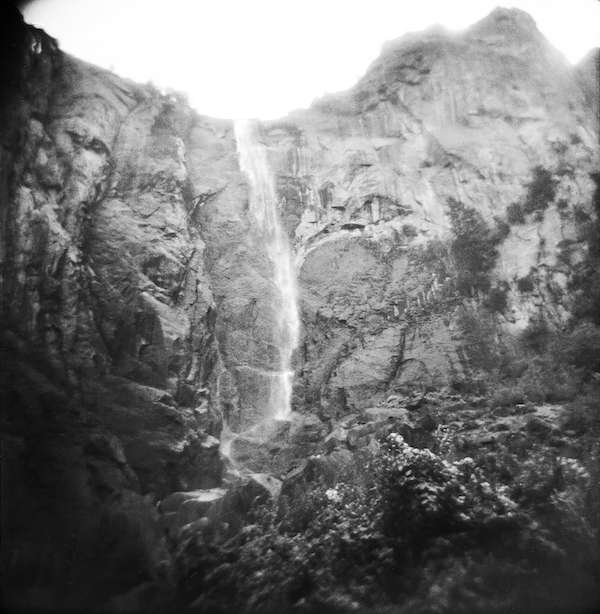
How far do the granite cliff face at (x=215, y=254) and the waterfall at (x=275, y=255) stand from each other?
46 cm

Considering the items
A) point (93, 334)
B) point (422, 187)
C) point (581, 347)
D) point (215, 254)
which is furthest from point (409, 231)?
point (93, 334)

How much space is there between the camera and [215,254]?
1861cm

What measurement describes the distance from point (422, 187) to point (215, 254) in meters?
9.65

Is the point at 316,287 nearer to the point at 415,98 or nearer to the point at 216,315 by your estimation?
the point at 216,315

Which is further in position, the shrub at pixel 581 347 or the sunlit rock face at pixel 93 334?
the shrub at pixel 581 347

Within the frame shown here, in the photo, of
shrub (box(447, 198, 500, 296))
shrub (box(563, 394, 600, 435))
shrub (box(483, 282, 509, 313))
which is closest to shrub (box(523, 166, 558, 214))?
shrub (box(447, 198, 500, 296))

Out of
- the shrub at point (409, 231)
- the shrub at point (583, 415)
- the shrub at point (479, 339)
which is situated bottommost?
the shrub at point (583, 415)

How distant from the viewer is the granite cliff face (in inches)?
435

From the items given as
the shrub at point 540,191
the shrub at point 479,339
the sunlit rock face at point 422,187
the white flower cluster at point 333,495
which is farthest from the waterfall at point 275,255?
the shrub at point 540,191

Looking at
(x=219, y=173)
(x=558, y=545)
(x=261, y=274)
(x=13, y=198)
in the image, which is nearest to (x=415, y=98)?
(x=219, y=173)

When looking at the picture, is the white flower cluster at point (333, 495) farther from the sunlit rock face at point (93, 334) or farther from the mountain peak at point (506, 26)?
the mountain peak at point (506, 26)

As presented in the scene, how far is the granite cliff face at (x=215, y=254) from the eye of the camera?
11039mm

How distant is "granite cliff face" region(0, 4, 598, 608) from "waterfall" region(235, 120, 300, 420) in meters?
0.46

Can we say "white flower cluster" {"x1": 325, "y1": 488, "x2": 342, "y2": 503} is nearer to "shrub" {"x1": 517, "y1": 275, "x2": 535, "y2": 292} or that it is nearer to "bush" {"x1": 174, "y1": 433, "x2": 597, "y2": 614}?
"bush" {"x1": 174, "y1": 433, "x2": 597, "y2": 614}
